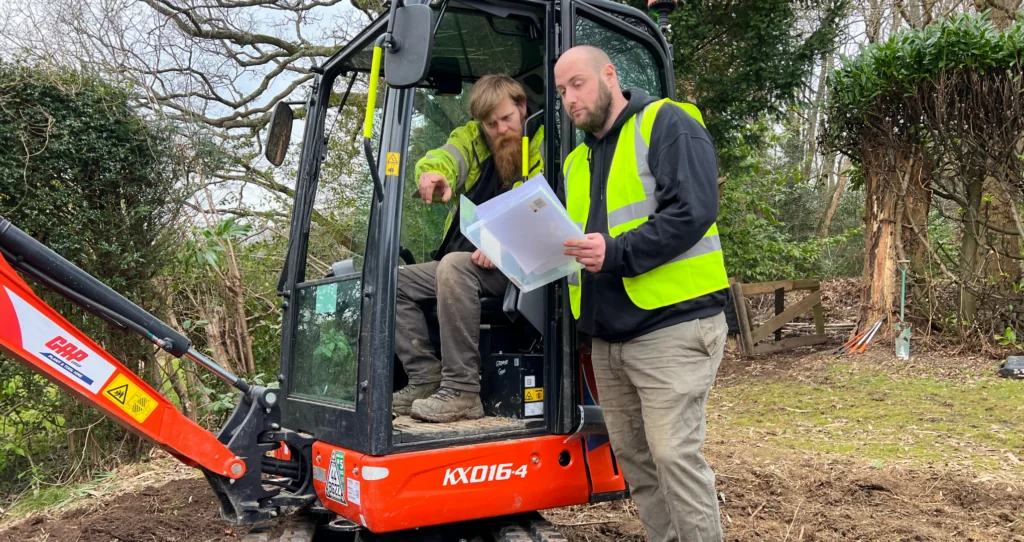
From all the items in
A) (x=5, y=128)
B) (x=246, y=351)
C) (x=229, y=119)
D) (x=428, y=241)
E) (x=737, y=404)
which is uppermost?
(x=229, y=119)

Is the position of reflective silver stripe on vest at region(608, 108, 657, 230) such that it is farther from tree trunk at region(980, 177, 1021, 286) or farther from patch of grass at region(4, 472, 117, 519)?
tree trunk at region(980, 177, 1021, 286)

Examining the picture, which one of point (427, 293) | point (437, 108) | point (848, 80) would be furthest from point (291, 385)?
point (848, 80)

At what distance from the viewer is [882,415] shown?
6180mm

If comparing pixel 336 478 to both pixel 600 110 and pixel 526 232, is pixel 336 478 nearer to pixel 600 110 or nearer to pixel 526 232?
pixel 526 232

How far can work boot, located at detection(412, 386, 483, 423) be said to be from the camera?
113 inches

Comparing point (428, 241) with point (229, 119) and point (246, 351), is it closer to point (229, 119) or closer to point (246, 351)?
point (246, 351)

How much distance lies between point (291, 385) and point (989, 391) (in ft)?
20.8

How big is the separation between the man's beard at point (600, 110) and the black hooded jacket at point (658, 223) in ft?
0.16

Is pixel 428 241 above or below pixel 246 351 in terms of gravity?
above

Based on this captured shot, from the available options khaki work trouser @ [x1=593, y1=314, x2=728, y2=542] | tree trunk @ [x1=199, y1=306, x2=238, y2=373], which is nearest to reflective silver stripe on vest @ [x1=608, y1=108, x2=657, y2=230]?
khaki work trouser @ [x1=593, y1=314, x2=728, y2=542]

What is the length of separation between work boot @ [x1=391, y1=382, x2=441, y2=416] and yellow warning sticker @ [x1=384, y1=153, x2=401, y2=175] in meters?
0.88

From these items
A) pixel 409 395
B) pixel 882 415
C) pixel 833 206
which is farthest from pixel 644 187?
pixel 833 206

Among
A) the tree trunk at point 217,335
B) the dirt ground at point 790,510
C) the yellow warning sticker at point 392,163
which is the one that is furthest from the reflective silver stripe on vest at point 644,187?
the tree trunk at point 217,335

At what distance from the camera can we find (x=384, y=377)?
259cm
